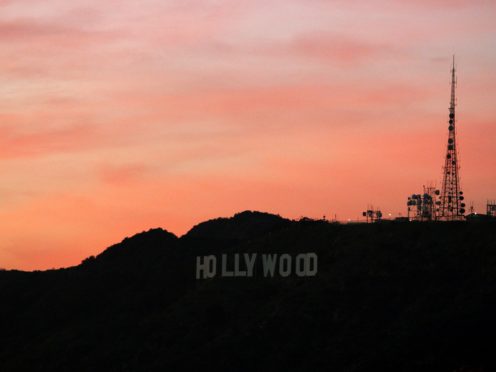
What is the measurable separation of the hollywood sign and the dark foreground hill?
3.08ft

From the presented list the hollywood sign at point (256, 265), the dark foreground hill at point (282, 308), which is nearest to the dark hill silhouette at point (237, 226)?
the dark foreground hill at point (282, 308)

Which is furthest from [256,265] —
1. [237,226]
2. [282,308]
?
[237,226]

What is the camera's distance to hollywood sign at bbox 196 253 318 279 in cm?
13975

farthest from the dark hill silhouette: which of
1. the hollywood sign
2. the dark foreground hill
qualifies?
the hollywood sign

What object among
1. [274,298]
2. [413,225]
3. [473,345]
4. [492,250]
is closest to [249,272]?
[274,298]

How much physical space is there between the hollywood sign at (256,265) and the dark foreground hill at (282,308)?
94 centimetres

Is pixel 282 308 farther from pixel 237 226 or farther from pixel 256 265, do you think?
pixel 237 226

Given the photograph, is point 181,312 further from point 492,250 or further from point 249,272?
point 492,250

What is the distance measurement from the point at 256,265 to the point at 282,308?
55.5 feet

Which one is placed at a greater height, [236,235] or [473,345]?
[236,235]

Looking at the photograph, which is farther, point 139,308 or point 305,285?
point 139,308

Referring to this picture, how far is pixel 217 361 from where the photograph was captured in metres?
123

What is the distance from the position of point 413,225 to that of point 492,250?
14531 mm

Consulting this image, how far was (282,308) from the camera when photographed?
131 metres
